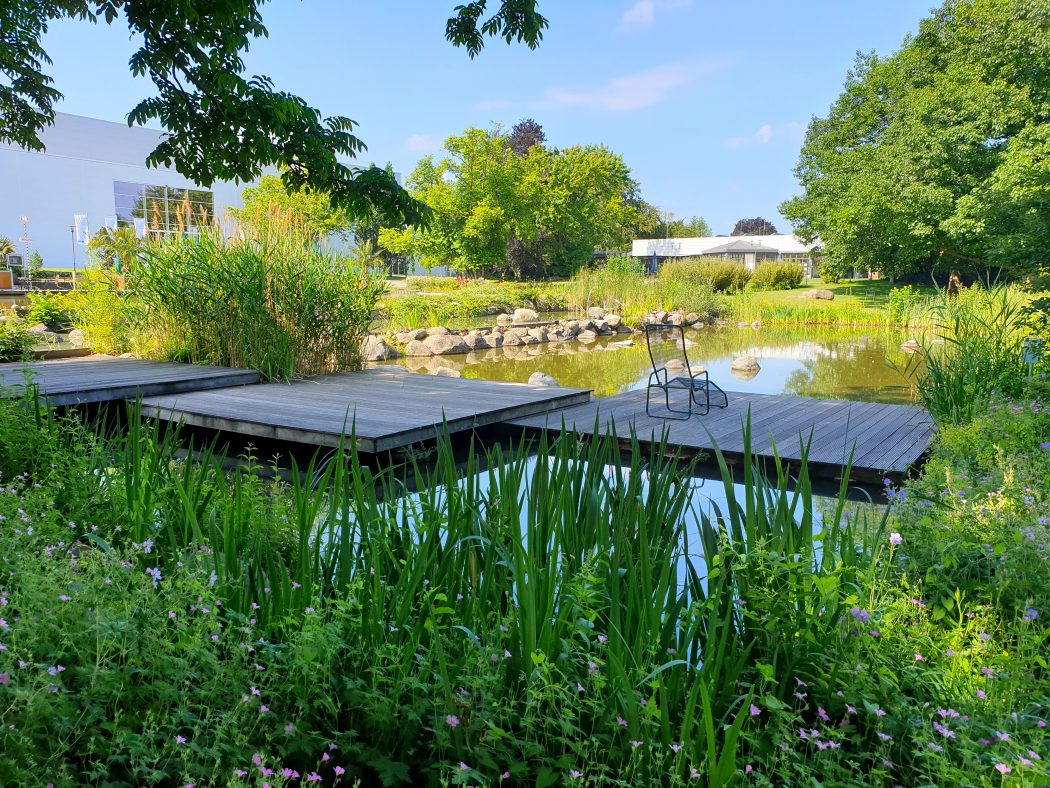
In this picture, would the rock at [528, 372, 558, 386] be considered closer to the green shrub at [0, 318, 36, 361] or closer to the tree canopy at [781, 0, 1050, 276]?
the green shrub at [0, 318, 36, 361]

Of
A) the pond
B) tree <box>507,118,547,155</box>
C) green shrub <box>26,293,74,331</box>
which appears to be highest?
tree <box>507,118,547,155</box>

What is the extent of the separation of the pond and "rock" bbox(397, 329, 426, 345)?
106 cm

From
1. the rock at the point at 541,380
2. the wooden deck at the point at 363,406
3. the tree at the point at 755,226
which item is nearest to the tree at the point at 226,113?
the wooden deck at the point at 363,406

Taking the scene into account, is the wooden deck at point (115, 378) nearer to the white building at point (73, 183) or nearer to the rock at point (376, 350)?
the rock at point (376, 350)

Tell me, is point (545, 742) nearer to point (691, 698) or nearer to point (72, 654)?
point (691, 698)

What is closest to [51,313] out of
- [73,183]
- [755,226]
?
[73,183]

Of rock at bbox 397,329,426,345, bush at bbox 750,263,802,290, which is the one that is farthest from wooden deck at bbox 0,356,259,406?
bush at bbox 750,263,802,290

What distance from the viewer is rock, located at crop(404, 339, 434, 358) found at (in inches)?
519

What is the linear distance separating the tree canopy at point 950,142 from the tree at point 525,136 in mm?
26346

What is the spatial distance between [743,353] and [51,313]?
1101 cm

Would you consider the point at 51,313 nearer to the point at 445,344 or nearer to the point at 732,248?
the point at 445,344

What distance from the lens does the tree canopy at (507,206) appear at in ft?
101

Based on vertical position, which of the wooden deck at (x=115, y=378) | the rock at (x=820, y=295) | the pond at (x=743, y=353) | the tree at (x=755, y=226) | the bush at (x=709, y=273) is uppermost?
the tree at (x=755, y=226)

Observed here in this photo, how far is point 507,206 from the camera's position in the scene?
3094cm
